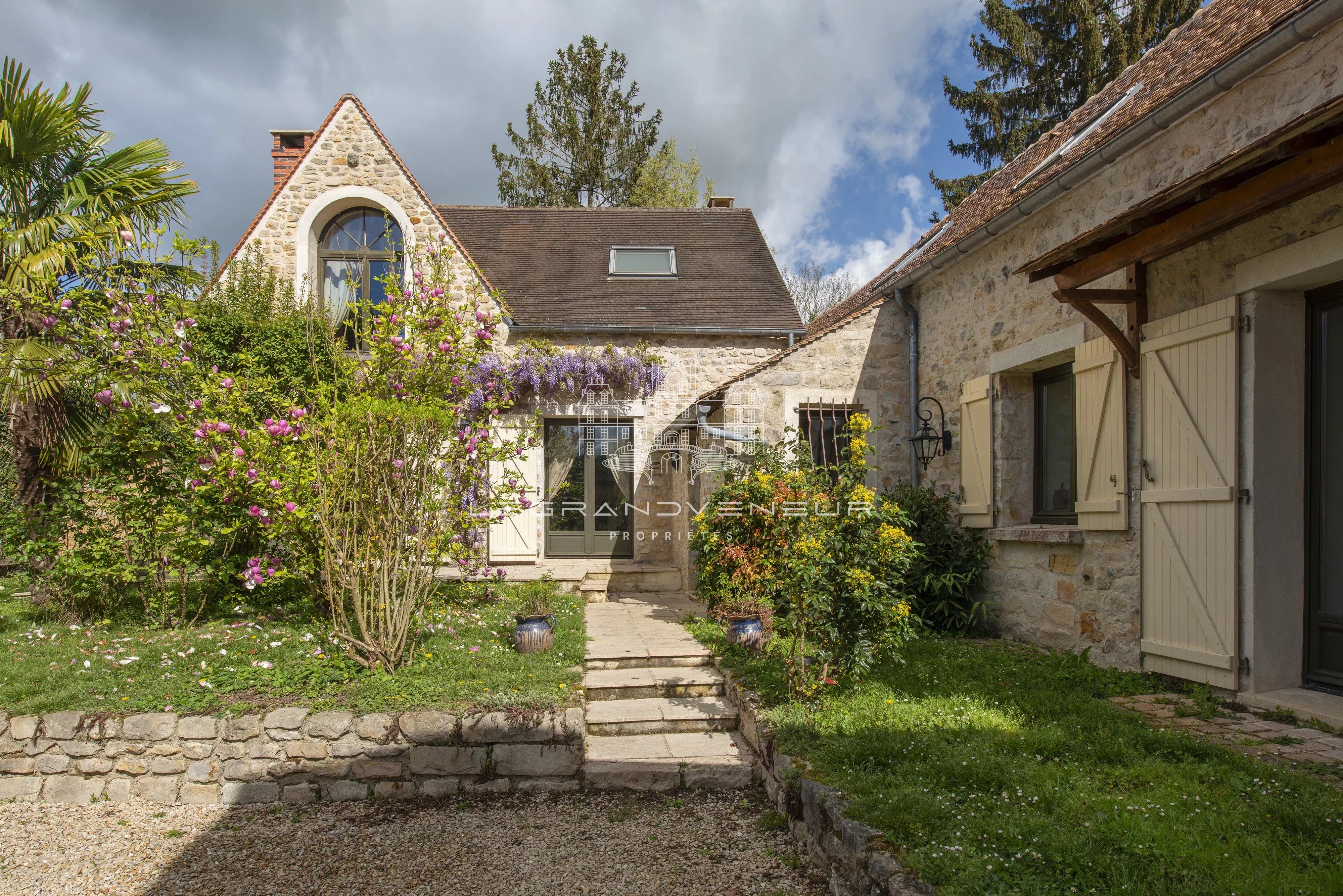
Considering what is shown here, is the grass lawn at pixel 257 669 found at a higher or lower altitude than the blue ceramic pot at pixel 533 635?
lower

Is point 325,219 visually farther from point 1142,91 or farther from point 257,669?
point 1142,91

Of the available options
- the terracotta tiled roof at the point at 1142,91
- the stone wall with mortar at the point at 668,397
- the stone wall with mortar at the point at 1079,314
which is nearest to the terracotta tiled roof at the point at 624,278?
the stone wall with mortar at the point at 668,397

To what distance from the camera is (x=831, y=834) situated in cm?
286

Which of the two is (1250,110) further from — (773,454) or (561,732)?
(561,732)

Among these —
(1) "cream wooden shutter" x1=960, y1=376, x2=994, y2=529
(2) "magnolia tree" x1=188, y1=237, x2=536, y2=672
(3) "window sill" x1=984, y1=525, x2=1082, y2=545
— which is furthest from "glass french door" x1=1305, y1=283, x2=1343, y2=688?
(2) "magnolia tree" x1=188, y1=237, x2=536, y2=672

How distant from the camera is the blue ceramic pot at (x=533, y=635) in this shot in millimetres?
5125

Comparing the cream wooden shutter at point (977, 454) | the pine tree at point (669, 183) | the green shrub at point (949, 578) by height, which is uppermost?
the pine tree at point (669, 183)

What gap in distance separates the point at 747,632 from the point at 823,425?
2.50 meters

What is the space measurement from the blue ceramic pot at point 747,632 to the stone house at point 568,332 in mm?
3067

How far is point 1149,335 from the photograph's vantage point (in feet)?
14.4

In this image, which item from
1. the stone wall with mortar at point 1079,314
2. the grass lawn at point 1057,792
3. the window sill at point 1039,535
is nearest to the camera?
the grass lawn at point 1057,792

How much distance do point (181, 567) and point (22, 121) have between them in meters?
3.31

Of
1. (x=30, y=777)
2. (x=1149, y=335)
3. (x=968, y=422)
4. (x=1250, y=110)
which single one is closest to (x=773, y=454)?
(x=968, y=422)

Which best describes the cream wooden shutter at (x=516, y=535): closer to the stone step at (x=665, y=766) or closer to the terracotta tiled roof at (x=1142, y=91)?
the terracotta tiled roof at (x=1142, y=91)
